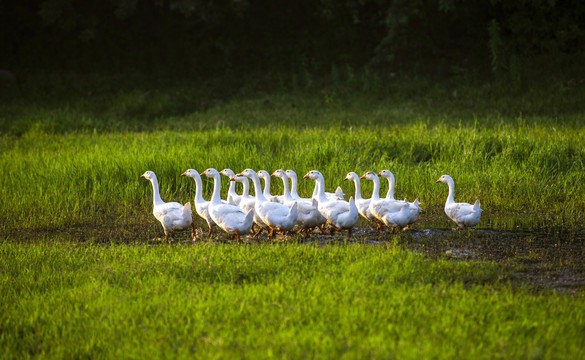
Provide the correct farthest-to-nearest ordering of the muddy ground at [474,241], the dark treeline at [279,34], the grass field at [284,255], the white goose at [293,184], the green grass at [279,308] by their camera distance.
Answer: the dark treeline at [279,34], the white goose at [293,184], the muddy ground at [474,241], the grass field at [284,255], the green grass at [279,308]

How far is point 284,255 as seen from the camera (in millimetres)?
6664

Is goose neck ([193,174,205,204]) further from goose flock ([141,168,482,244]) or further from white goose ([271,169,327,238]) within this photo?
white goose ([271,169,327,238])

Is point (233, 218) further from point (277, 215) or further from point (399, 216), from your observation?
point (399, 216)

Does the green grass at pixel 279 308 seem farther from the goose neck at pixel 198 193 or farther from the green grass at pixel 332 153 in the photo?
the green grass at pixel 332 153

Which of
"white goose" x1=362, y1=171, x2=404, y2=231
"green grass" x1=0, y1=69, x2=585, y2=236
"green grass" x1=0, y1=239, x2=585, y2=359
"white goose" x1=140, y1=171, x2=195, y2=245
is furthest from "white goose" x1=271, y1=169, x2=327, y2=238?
"green grass" x1=0, y1=69, x2=585, y2=236

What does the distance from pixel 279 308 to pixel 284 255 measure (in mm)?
1570

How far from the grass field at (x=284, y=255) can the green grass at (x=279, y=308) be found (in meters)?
0.02

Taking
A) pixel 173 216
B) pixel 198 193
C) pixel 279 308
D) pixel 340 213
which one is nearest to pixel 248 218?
pixel 173 216

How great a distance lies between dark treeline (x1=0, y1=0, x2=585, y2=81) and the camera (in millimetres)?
21672

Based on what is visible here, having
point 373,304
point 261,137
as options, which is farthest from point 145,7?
point 373,304

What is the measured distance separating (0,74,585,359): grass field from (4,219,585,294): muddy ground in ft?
0.24

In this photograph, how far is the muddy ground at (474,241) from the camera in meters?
6.11

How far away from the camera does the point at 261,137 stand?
41.5 ft

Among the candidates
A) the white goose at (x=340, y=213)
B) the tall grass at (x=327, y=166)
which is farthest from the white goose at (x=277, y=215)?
the tall grass at (x=327, y=166)
